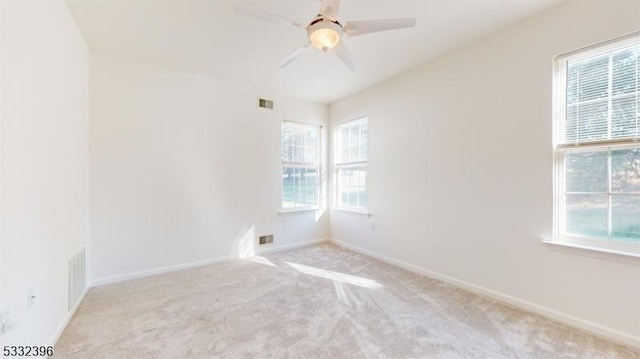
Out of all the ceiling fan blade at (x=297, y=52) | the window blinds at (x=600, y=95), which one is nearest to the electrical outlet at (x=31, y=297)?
the ceiling fan blade at (x=297, y=52)

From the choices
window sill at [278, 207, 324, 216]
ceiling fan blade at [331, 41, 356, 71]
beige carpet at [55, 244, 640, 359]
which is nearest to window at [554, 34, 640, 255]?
beige carpet at [55, 244, 640, 359]

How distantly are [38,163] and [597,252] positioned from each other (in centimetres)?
397

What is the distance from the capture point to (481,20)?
A: 2430 mm

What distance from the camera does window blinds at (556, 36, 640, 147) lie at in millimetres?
1934

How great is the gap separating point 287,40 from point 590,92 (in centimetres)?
263

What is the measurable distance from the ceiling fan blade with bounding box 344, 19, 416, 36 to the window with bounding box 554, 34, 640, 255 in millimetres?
1482

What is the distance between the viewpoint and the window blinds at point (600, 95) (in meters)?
1.93

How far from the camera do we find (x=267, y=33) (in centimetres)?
262

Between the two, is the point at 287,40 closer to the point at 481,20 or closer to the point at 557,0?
the point at 481,20

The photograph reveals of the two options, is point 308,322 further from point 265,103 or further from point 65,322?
point 265,103

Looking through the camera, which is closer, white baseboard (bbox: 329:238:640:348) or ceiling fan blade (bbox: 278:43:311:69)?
white baseboard (bbox: 329:238:640:348)

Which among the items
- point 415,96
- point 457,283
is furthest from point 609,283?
point 415,96

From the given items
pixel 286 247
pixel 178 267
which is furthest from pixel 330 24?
pixel 286 247

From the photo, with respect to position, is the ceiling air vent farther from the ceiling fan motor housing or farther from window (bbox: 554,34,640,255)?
window (bbox: 554,34,640,255)
